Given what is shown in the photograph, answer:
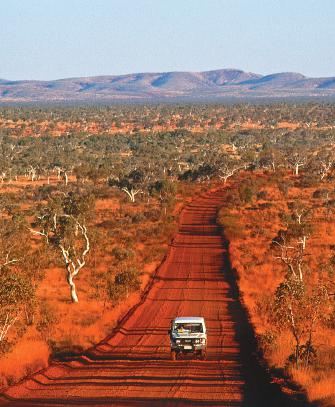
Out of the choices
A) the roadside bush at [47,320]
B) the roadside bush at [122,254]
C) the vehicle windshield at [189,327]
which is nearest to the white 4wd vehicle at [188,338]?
the vehicle windshield at [189,327]

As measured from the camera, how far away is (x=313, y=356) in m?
24.4

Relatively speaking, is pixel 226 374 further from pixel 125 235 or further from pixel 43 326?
pixel 125 235

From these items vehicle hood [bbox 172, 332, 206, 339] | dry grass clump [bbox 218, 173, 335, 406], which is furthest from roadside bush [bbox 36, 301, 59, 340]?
dry grass clump [bbox 218, 173, 335, 406]

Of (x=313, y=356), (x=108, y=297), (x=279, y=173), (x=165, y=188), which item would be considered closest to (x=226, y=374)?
(x=313, y=356)

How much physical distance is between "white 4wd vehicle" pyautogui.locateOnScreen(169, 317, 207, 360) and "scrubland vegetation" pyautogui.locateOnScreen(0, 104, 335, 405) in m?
2.43

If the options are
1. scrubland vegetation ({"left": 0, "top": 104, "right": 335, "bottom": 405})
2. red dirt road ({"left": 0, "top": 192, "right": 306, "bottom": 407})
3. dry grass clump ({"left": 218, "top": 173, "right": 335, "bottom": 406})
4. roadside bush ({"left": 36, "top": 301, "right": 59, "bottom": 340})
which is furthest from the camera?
roadside bush ({"left": 36, "top": 301, "right": 59, "bottom": 340})

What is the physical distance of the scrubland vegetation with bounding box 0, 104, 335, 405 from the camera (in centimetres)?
2614

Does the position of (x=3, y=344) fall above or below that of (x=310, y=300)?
below

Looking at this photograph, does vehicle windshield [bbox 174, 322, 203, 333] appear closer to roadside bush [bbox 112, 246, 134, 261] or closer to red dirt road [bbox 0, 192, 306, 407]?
red dirt road [bbox 0, 192, 306, 407]

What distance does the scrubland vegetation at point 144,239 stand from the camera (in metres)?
26.1

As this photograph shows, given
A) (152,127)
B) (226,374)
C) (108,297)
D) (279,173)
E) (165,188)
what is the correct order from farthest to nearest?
(152,127) < (279,173) < (165,188) < (108,297) < (226,374)

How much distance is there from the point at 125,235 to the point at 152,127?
13271cm

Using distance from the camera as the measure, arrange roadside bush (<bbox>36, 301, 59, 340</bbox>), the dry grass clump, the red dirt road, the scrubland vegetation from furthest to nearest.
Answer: roadside bush (<bbox>36, 301, 59, 340</bbox>) → the scrubland vegetation → the dry grass clump → the red dirt road

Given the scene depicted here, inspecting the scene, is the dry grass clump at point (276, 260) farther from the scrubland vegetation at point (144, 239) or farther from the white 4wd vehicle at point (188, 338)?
the white 4wd vehicle at point (188, 338)
